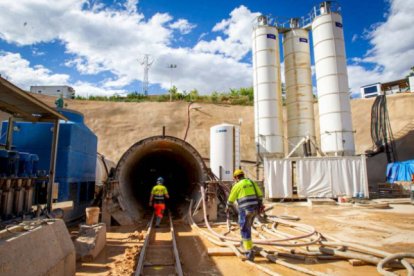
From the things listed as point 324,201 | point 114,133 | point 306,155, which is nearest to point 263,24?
point 306,155

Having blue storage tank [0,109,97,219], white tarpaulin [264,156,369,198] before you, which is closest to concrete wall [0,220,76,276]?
blue storage tank [0,109,97,219]

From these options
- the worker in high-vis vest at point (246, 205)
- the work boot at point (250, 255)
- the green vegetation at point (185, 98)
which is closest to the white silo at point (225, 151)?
the worker in high-vis vest at point (246, 205)

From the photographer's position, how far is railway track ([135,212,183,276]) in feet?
18.7

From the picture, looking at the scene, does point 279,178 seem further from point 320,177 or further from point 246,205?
point 246,205

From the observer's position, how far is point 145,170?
22.9 meters

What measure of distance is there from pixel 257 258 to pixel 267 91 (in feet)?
52.3

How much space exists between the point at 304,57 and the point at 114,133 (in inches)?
867

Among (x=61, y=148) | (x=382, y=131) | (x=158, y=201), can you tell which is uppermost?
(x=382, y=131)

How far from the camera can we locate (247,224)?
6.47 metres

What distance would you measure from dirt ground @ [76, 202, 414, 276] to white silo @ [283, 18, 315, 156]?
9672 millimetres

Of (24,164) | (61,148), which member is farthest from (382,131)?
(24,164)

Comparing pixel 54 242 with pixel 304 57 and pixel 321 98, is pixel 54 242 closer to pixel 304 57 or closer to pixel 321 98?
pixel 321 98

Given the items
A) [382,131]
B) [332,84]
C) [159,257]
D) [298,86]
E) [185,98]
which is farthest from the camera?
[185,98]

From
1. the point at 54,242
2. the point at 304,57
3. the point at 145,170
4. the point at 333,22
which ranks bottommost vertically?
the point at 54,242
